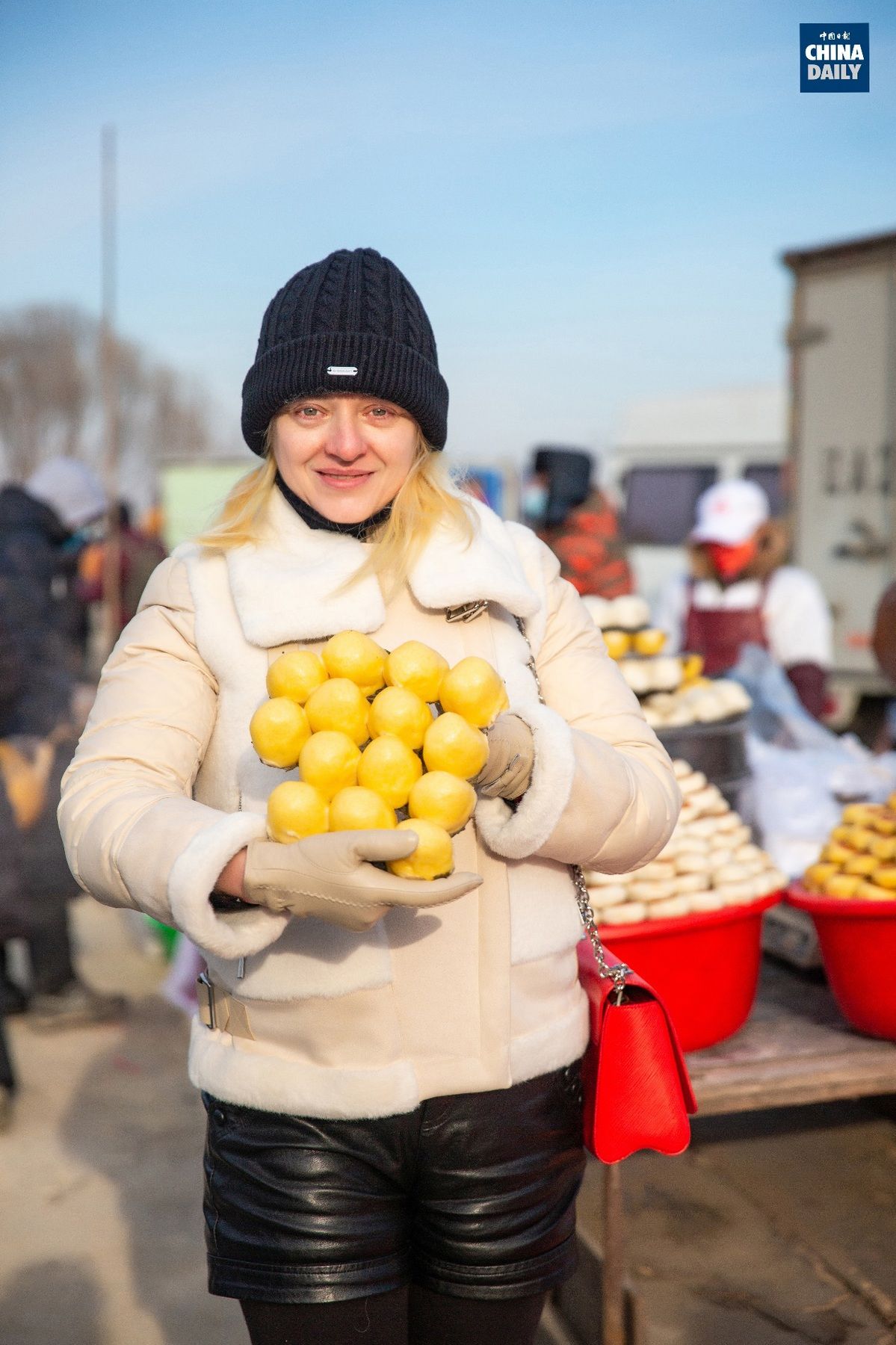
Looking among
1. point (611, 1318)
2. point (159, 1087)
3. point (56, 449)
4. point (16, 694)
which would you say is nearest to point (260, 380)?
point (611, 1318)

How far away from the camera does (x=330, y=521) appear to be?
1718 millimetres

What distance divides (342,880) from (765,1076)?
165 centimetres

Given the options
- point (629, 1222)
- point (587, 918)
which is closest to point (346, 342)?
point (587, 918)

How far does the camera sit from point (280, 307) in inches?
67.6

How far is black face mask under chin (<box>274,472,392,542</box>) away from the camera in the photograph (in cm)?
173

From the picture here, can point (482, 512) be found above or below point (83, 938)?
above

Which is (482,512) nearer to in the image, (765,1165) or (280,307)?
(280,307)

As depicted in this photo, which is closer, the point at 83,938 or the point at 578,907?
the point at 578,907

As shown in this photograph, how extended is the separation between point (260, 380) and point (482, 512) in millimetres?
384

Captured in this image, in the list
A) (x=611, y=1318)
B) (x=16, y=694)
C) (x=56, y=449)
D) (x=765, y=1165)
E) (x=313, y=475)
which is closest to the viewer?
(x=313, y=475)

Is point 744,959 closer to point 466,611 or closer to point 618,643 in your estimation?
point 618,643

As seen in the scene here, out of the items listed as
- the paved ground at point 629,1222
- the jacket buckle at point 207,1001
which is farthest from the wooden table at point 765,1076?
the jacket buckle at point 207,1001

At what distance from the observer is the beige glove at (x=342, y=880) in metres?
1.25

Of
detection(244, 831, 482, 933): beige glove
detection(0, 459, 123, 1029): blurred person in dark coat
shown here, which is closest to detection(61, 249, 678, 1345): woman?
detection(244, 831, 482, 933): beige glove
